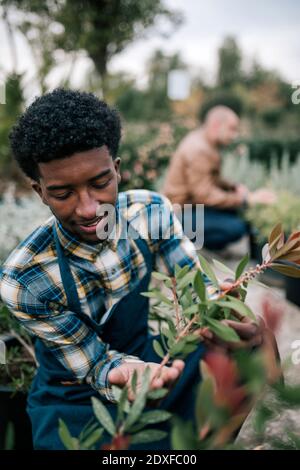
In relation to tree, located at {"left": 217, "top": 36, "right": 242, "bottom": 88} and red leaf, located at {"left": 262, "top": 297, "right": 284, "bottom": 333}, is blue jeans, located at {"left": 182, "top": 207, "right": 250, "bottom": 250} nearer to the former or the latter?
red leaf, located at {"left": 262, "top": 297, "right": 284, "bottom": 333}

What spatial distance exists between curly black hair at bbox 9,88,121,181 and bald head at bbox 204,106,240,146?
3.08 meters

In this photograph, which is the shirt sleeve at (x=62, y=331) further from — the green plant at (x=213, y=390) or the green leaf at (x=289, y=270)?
the green leaf at (x=289, y=270)

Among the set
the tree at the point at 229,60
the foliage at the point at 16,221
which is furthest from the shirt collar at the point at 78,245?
the tree at the point at 229,60

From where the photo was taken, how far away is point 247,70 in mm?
37344

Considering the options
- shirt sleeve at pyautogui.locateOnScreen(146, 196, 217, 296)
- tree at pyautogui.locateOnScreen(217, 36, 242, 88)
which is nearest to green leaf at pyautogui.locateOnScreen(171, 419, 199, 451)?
shirt sleeve at pyautogui.locateOnScreen(146, 196, 217, 296)

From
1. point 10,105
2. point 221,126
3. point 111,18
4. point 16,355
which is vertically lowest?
point 16,355

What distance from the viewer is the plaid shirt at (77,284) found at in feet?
4.15

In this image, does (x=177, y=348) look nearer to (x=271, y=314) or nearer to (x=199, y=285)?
(x=199, y=285)

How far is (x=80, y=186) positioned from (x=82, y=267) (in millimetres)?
299

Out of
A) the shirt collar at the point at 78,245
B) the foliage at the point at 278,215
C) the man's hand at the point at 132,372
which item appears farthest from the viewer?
the foliage at the point at 278,215

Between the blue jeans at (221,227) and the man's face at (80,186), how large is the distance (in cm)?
309

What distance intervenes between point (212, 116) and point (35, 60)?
177 cm

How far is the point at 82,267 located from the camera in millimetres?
1354

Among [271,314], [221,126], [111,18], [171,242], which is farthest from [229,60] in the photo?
[271,314]
